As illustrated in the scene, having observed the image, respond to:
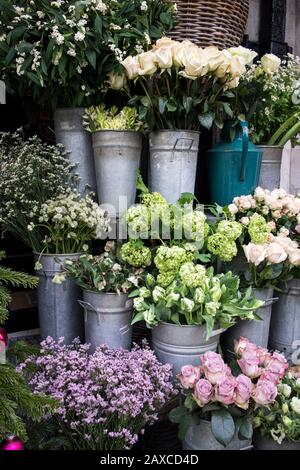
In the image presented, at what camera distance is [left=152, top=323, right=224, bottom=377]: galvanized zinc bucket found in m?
1.37

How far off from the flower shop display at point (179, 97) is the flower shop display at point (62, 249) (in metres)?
0.30

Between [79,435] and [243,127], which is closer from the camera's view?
[79,435]

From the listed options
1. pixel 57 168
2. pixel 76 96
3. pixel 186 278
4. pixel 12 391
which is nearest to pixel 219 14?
pixel 76 96

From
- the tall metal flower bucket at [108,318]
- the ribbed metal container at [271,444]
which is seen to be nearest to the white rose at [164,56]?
the tall metal flower bucket at [108,318]

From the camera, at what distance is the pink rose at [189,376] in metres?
A: 1.23

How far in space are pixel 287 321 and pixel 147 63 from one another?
114cm

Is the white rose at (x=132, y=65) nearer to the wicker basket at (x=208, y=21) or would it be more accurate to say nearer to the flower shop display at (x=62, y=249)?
the wicker basket at (x=208, y=21)

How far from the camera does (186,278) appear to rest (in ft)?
4.36

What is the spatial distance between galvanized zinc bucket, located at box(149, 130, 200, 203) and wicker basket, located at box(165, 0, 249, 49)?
0.44 metres

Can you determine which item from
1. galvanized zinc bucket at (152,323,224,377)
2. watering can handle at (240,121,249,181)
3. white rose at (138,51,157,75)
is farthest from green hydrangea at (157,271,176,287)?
white rose at (138,51,157,75)

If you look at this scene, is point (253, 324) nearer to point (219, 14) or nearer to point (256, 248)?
point (256, 248)

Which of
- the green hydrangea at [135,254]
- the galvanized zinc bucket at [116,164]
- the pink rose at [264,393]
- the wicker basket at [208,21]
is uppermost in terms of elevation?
the wicker basket at [208,21]

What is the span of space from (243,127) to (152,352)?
0.94 meters

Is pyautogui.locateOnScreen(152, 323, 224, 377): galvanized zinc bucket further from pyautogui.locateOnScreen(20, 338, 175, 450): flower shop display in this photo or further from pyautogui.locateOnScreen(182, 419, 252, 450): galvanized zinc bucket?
pyautogui.locateOnScreen(182, 419, 252, 450): galvanized zinc bucket
